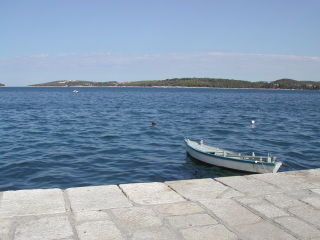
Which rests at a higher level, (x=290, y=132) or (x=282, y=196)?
(x=282, y=196)

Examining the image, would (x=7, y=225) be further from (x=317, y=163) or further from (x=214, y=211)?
(x=317, y=163)

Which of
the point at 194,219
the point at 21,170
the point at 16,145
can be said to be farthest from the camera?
the point at 16,145

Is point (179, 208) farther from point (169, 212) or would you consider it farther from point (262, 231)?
point (262, 231)

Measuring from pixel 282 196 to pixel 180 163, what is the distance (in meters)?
9.42

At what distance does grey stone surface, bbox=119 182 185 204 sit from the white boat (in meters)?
6.98

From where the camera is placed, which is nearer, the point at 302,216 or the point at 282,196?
the point at 302,216

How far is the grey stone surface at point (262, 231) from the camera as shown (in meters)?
3.78

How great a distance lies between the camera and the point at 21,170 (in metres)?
12.8

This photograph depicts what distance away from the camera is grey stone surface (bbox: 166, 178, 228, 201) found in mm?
5023

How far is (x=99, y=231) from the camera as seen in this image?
380cm

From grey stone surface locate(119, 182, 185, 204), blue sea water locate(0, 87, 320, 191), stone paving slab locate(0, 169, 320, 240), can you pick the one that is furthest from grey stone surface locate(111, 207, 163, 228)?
blue sea water locate(0, 87, 320, 191)

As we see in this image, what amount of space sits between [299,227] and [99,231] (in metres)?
2.53

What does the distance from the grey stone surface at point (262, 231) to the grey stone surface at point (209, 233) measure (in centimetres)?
19

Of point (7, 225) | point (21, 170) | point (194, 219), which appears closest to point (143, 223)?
point (194, 219)
